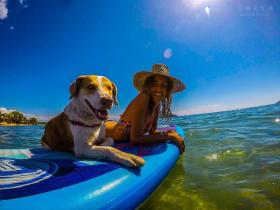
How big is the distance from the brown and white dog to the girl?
1.68 feet

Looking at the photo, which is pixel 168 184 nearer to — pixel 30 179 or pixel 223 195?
pixel 223 195

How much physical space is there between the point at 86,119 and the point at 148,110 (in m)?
1.24

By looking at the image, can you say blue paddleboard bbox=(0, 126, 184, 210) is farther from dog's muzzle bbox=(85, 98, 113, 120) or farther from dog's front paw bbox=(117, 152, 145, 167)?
dog's muzzle bbox=(85, 98, 113, 120)

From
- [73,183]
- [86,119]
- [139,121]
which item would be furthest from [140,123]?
[73,183]

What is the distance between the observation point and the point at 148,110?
4348mm

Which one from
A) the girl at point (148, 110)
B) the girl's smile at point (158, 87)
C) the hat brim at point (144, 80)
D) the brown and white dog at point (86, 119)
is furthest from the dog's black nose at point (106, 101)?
the hat brim at point (144, 80)

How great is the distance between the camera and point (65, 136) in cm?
379

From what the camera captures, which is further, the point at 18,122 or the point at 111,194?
the point at 18,122

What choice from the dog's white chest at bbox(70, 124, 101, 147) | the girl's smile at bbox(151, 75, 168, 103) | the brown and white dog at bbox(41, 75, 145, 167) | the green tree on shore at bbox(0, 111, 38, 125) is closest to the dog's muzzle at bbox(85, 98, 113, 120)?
the brown and white dog at bbox(41, 75, 145, 167)

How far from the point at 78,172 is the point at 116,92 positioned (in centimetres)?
181

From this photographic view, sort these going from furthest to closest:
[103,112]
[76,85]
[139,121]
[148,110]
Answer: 1. [148,110]
2. [139,121]
3. [76,85]
4. [103,112]

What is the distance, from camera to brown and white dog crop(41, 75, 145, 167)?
3283 millimetres

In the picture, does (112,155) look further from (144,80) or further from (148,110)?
(144,80)

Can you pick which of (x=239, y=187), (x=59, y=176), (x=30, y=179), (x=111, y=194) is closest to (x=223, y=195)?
(x=239, y=187)
